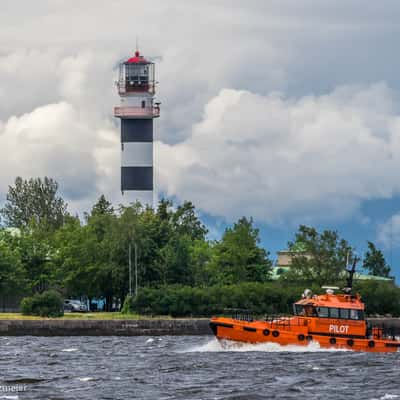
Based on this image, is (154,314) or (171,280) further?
(171,280)

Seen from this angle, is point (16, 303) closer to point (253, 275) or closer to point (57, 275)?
point (57, 275)

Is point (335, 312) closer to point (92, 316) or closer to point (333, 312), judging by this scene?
point (333, 312)

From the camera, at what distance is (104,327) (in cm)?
9944

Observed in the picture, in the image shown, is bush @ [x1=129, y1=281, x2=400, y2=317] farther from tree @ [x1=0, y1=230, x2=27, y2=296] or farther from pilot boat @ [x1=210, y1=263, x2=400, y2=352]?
pilot boat @ [x1=210, y1=263, x2=400, y2=352]

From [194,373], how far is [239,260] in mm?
63198

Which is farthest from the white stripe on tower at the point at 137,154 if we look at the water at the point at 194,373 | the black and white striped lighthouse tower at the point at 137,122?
the water at the point at 194,373

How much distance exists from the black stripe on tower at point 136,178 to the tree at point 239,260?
9.44 meters

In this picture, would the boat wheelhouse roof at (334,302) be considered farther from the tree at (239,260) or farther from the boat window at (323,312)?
the tree at (239,260)

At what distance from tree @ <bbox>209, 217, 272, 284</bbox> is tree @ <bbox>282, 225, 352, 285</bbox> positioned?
8.83 ft

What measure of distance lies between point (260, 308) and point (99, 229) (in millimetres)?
23661

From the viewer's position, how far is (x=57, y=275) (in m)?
124

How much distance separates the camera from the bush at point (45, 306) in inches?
4090

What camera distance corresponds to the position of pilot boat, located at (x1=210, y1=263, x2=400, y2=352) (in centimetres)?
7275

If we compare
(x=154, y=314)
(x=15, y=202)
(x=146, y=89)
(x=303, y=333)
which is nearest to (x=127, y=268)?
(x=154, y=314)
